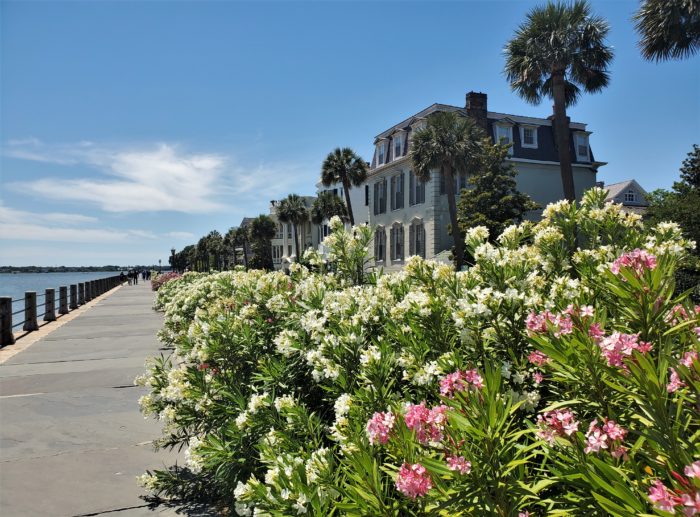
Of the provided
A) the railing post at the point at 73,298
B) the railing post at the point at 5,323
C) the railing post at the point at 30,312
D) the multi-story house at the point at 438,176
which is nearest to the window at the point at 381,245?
the multi-story house at the point at 438,176

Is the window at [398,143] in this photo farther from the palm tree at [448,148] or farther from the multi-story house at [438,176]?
the palm tree at [448,148]

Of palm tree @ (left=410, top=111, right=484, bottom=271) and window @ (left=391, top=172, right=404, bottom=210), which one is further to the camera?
window @ (left=391, top=172, right=404, bottom=210)

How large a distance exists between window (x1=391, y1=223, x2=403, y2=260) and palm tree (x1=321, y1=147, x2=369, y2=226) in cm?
459

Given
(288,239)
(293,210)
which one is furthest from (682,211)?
(288,239)

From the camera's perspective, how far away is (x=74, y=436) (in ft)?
20.2

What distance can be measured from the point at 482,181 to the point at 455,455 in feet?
104

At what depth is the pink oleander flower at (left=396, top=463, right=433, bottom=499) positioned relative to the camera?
157 centimetres

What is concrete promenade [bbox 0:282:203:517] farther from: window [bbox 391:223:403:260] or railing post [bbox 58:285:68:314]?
window [bbox 391:223:403:260]

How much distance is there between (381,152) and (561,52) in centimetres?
2086

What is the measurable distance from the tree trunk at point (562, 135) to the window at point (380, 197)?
20170 millimetres

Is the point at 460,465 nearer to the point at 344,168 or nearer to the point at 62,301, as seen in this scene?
the point at 62,301

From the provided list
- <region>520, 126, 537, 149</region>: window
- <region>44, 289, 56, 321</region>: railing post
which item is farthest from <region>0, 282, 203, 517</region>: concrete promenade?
<region>520, 126, 537, 149</region>: window

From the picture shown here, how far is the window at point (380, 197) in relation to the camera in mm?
42456

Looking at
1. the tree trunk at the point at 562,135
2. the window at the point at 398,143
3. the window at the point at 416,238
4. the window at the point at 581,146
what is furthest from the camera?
the window at the point at 581,146
